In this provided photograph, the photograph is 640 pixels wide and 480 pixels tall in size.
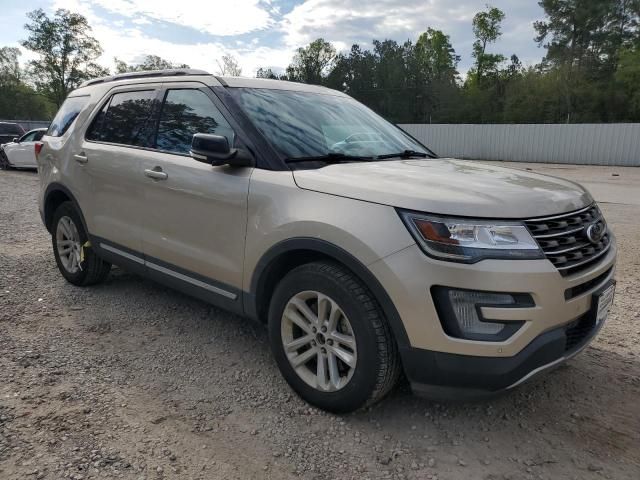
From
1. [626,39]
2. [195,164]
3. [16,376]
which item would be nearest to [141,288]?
[16,376]

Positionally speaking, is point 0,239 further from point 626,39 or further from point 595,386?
point 626,39

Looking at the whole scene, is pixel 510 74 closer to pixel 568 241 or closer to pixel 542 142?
pixel 542 142

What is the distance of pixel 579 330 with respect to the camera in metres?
2.51

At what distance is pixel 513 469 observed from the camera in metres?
2.37

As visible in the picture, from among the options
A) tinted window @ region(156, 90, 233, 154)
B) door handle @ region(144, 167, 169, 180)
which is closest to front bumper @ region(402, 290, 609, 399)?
tinted window @ region(156, 90, 233, 154)

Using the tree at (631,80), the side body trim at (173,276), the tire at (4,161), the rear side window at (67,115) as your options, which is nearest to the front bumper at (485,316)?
the side body trim at (173,276)

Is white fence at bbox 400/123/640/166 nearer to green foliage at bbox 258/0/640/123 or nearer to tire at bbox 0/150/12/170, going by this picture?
green foliage at bbox 258/0/640/123

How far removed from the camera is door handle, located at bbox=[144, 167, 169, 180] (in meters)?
3.43

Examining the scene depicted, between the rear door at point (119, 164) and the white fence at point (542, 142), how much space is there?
91.5 ft

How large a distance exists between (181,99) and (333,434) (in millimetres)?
2480

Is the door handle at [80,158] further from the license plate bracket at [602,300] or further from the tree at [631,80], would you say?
the tree at [631,80]

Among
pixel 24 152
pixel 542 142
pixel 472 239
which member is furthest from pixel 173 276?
pixel 542 142

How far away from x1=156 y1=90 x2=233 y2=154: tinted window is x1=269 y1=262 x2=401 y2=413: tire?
111cm

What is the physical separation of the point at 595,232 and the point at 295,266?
1.62 metres
